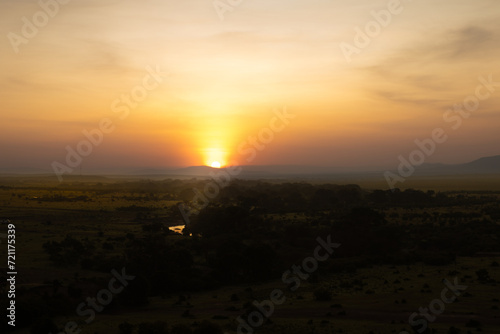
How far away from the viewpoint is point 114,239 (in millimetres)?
53906

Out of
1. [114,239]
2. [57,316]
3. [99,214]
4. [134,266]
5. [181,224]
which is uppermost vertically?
[99,214]

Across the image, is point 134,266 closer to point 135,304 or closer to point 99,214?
point 135,304

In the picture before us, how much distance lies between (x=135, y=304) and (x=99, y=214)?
60.6 metres

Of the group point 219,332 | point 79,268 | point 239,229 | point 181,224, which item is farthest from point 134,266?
point 181,224
